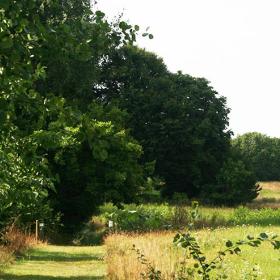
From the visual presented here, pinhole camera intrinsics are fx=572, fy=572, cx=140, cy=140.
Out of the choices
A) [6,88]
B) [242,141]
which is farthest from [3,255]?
[242,141]

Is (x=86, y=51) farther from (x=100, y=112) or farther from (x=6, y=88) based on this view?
(x=100, y=112)

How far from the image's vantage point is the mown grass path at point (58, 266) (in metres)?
13.8

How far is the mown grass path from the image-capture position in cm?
1377

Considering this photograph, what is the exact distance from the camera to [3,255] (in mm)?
15805

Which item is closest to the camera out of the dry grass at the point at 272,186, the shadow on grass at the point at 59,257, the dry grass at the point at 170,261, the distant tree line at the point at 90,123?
the distant tree line at the point at 90,123

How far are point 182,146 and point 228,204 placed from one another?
731 cm

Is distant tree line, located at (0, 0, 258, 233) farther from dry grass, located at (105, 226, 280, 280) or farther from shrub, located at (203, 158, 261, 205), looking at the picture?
dry grass, located at (105, 226, 280, 280)

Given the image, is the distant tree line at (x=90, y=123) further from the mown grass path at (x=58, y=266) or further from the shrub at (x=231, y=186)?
the mown grass path at (x=58, y=266)

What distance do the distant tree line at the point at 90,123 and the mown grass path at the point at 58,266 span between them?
1.53 meters

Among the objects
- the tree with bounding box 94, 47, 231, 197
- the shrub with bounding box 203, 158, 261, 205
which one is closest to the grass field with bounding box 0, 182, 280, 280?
the tree with bounding box 94, 47, 231, 197

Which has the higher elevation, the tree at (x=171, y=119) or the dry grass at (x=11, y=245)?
the tree at (x=171, y=119)

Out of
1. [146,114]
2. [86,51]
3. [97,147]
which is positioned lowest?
[97,147]

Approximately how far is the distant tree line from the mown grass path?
5.01 ft

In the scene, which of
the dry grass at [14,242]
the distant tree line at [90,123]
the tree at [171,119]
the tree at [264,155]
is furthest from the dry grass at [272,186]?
the dry grass at [14,242]
